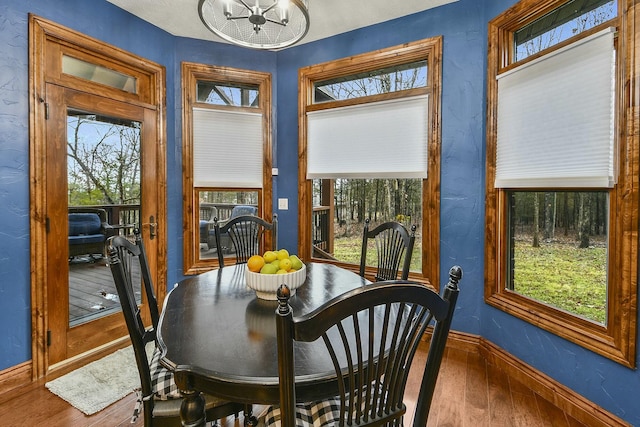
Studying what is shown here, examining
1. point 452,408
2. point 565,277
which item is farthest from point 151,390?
point 565,277

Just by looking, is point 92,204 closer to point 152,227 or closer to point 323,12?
point 152,227

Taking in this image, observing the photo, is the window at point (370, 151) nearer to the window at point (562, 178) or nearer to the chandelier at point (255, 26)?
the window at point (562, 178)

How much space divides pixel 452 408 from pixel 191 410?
5.53 ft

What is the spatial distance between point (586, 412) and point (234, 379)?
210 centimetres

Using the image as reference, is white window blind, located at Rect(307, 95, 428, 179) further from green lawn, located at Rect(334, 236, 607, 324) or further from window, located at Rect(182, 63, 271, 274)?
green lawn, located at Rect(334, 236, 607, 324)

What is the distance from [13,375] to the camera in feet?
7.22

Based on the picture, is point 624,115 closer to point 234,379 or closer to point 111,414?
point 234,379

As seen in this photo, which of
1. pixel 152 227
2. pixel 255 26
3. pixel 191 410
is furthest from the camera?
pixel 152 227

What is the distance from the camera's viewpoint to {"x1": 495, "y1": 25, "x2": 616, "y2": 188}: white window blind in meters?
1.84

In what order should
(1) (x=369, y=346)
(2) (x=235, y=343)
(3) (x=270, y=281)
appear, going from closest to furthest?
(1) (x=369, y=346), (2) (x=235, y=343), (3) (x=270, y=281)

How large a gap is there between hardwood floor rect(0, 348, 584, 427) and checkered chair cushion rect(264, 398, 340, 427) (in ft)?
2.74

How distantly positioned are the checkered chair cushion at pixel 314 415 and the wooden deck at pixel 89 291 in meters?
2.15

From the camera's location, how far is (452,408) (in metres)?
2.04

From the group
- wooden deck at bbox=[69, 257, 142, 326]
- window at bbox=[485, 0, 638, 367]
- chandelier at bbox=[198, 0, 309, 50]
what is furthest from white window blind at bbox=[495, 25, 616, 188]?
wooden deck at bbox=[69, 257, 142, 326]
